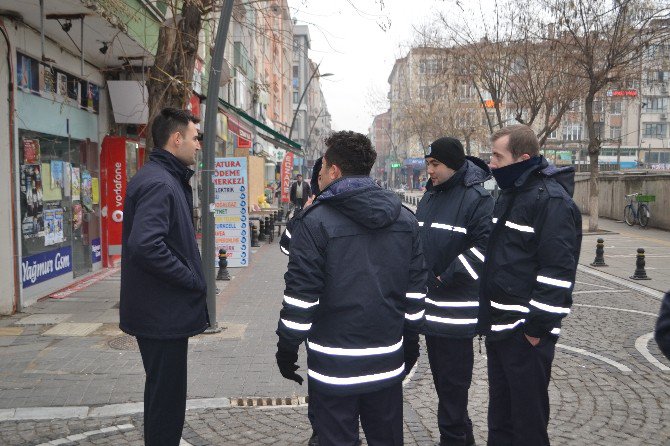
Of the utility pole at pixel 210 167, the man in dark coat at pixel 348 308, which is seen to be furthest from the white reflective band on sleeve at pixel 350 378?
the utility pole at pixel 210 167

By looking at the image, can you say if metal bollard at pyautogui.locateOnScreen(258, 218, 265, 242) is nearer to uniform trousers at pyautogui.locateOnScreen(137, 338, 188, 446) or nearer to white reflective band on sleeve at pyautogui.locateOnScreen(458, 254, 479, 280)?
white reflective band on sleeve at pyautogui.locateOnScreen(458, 254, 479, 280)

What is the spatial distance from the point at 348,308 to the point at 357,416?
1.77 ft

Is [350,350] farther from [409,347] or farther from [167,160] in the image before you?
[167,160]

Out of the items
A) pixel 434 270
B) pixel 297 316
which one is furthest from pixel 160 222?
pixel 434 270

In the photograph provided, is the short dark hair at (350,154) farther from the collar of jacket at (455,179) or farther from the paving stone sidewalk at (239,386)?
the paving stone sidewalk at (239,386)

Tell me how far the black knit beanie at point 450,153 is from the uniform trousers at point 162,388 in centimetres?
A: 205

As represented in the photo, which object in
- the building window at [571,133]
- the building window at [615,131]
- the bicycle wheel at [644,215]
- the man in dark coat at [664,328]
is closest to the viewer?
the man in dark coat at [664,328]

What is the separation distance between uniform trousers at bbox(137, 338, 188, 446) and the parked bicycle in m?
22.2

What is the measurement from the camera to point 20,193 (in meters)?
9.00

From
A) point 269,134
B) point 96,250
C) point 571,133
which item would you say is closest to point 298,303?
point 96,250

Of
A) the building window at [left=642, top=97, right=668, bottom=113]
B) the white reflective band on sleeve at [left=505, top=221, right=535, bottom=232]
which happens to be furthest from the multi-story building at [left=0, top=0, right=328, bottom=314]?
the building window at [left=642, top=97, right=668, bottom=113]

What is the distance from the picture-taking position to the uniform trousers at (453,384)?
4172 mm

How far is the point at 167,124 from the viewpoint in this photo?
3.88 meters

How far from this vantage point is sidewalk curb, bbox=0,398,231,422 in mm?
5078
